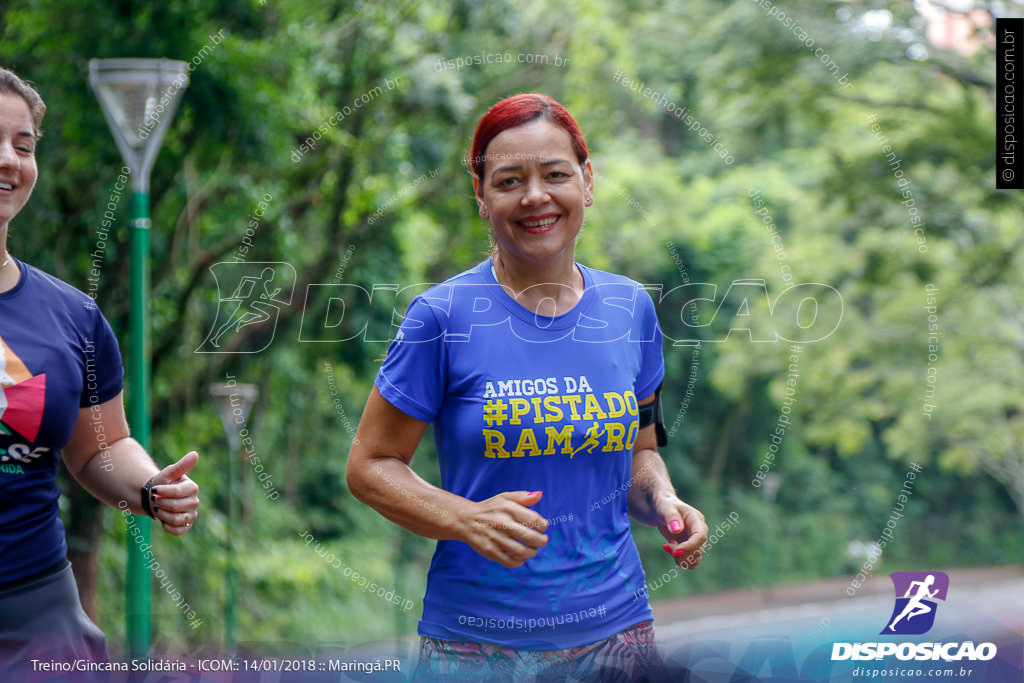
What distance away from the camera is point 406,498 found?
1.88m

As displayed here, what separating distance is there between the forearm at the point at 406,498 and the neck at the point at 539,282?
41 cm

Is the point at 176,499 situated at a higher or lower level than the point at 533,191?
lower

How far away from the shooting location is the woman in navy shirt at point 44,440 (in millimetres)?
1853

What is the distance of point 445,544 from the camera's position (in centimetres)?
199

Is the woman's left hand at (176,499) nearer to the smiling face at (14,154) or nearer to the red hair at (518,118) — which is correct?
the smiling face at (14,154)

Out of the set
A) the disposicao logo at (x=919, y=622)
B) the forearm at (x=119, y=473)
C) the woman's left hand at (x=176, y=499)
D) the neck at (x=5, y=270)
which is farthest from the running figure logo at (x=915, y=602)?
the neck at (x=5, y=270)

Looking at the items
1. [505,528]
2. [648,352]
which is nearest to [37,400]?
[505,528]

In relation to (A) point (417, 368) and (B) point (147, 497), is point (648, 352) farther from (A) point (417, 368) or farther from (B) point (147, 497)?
(B) point (147, 497)

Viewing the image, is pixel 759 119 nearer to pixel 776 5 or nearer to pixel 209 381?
pixel 776 5

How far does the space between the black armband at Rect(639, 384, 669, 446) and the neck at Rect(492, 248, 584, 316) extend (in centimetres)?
29

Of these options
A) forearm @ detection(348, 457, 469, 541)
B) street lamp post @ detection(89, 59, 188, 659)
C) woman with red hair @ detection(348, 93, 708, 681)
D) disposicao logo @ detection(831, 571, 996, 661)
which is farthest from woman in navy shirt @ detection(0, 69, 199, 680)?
street lamp post @ detection(89, 59, 188, 659)

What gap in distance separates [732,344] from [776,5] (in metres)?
6.87

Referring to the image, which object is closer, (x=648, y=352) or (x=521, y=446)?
(x=521, y=446)

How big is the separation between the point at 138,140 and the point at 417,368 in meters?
2.81
